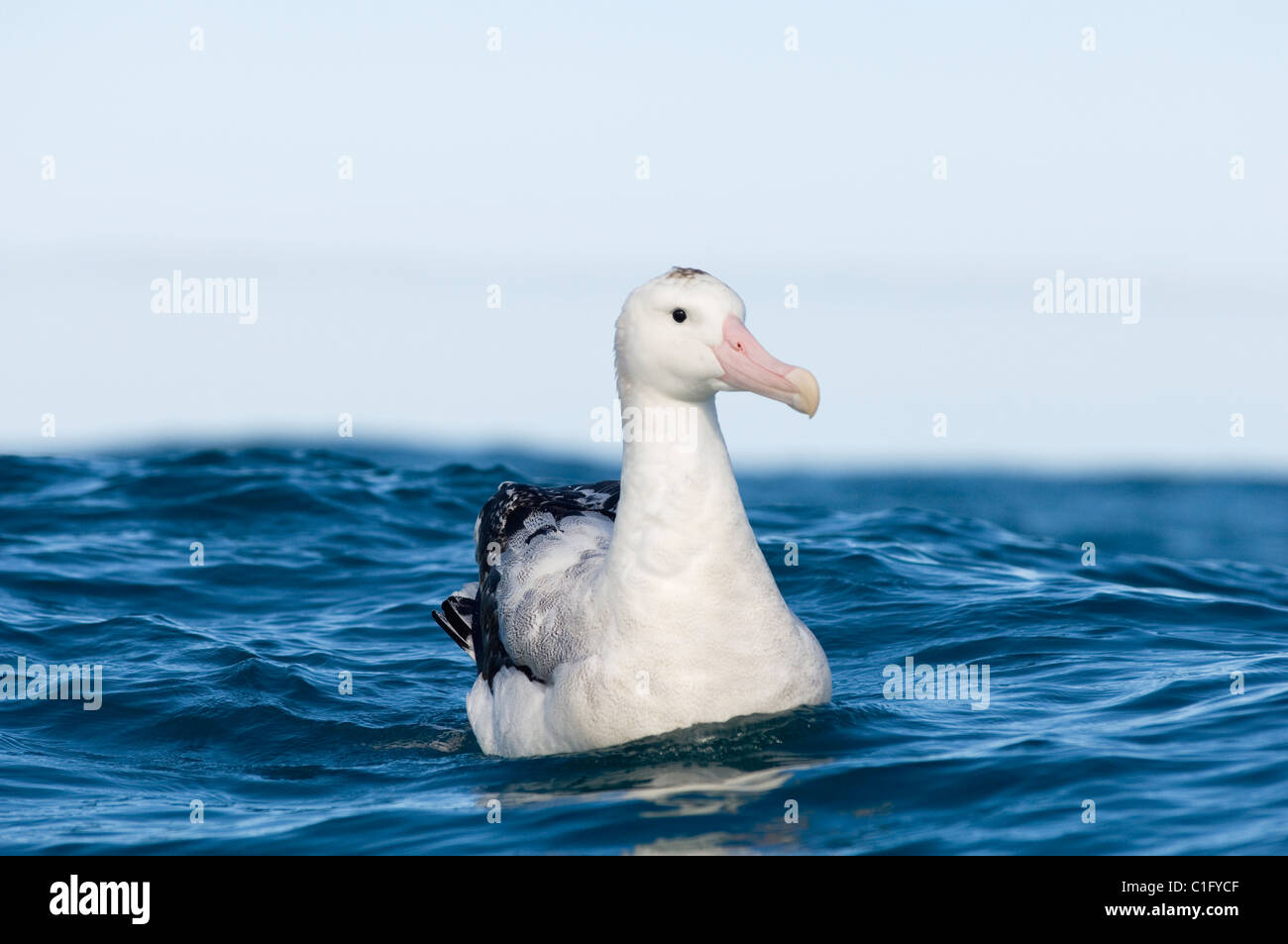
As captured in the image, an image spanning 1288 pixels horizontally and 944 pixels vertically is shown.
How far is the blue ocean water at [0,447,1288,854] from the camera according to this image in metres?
7.54

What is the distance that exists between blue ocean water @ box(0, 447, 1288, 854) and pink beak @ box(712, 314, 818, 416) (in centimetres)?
179

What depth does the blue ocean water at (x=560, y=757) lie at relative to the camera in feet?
24.7

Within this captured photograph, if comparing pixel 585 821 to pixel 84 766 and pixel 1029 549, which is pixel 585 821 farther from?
pixel 1029 549

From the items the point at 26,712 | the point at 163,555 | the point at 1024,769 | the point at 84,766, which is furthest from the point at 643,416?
the point at 163,555

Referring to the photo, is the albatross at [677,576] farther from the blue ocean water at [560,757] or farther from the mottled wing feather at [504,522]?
the mottled wing feather at [504,522]

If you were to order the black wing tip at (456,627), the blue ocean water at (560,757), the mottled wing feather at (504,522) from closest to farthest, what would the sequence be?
the blue ocean water at (560,757)
the mottled wing feather at (504,522)
the black wing tip at (456,627)

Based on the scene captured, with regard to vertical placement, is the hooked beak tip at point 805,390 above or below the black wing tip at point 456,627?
above

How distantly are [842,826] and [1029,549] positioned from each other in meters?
10.2

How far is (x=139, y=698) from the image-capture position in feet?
36.6

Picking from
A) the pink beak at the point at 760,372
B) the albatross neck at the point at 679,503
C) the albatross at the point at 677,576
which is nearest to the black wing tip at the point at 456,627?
the albatross at the point at 677,576

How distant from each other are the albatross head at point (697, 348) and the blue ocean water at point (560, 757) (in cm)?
182

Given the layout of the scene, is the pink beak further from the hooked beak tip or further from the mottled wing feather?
the mottled wing feather
